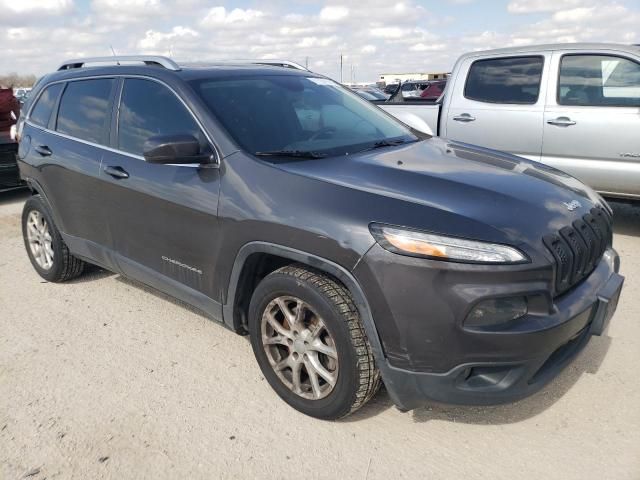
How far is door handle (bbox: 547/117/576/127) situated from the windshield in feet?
8.04

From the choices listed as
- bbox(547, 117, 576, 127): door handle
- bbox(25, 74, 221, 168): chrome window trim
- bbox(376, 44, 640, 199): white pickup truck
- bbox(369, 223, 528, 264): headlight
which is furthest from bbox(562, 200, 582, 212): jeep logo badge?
bbox(547, 117, 576, 127): door handle

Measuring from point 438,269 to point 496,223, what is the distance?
0.35m

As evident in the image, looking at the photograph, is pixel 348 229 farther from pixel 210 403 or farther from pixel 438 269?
pixel 210 403

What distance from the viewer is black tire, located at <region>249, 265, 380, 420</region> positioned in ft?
8.16

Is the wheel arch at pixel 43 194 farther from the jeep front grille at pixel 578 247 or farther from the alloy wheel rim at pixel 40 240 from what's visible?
the jeep front grille at pixel 578 247

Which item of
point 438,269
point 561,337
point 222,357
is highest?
point 438,269

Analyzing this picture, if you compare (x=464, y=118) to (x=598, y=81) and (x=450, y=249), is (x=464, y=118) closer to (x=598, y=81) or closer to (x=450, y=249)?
(x=598, y=81)

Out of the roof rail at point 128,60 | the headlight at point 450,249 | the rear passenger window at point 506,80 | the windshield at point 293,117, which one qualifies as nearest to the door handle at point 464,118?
the rear passenger window at point 506,80

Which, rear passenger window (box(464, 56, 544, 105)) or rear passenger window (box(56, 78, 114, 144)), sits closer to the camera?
rear passenger window (box(56, 78, 114, 144))

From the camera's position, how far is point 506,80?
611cm

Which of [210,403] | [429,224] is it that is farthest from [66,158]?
[429,224]

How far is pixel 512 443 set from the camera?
260 cm

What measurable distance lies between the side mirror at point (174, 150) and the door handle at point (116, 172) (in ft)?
2.15

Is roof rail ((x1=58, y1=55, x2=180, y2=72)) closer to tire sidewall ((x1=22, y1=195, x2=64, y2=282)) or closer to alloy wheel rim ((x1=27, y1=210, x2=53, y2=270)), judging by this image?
tire sidewall ((x1=22, y1=195, x2=64, y2=282))
